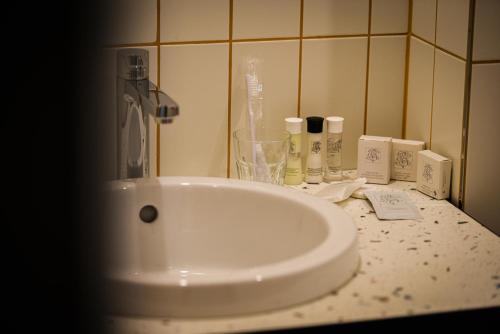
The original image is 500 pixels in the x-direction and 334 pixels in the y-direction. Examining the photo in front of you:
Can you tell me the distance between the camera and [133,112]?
974mm

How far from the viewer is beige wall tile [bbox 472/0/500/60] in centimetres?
96

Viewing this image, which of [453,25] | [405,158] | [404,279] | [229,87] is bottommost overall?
[404,279]

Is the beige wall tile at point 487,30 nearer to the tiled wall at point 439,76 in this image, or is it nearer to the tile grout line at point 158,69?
the tiled wall at point 439,76

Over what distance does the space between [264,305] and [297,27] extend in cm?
59

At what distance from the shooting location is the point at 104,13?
0.62 ft

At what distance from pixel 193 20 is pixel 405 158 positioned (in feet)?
1.44

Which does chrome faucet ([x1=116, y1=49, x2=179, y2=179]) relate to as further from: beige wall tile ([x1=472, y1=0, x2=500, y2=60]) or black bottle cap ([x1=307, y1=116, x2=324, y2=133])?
beige wall tile ([x1=472, y1=0, x2=500, y2=60])

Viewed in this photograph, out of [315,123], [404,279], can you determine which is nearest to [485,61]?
[315,123]

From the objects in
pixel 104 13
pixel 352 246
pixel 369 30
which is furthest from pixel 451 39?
pixel 104 13

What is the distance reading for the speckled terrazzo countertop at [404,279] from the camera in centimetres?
66

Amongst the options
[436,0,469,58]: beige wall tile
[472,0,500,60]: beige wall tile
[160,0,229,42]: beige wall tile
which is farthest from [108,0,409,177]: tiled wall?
[472,0,500,60]: beige wall tile

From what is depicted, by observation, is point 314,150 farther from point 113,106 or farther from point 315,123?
point 113,106

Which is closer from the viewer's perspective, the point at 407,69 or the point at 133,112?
the point at 133,112

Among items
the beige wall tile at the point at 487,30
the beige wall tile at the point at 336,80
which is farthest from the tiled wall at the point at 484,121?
the beige wall tile at the point at 336,80
